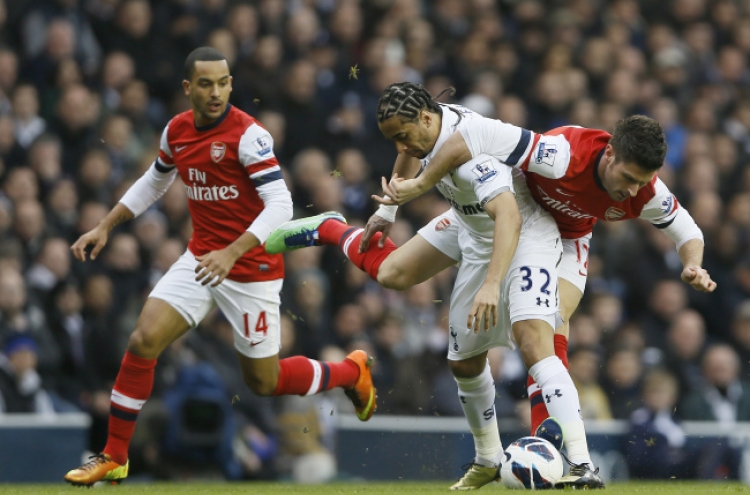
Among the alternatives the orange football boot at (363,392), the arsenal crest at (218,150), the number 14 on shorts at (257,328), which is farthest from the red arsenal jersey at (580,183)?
the orange football boot at (363,392)

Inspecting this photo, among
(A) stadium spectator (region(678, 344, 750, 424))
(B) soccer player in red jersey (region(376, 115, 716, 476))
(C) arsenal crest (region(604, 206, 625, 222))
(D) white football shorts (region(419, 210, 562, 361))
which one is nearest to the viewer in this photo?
(B) soccer player in red jersey (region(376, 115, 716, 476))

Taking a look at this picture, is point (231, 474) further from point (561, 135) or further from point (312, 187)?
point (561, 135)

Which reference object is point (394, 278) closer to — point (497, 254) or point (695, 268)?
point (497, 254)

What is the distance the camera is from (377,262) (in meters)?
7.08

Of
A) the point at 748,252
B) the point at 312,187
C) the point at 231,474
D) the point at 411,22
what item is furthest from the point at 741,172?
the point at 231,474

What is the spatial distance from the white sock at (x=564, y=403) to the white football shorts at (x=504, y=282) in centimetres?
29

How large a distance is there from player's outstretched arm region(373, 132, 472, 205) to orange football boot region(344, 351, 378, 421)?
2086 millimetres

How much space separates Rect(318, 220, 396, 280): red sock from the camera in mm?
7102

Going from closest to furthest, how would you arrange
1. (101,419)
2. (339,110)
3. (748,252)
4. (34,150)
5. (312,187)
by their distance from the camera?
(101,419)
(34,150)
(312,187)
(339,110)
(748,252)

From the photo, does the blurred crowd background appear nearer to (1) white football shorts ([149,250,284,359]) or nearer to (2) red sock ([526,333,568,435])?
(1) white football shorts ([149,250,284,359])

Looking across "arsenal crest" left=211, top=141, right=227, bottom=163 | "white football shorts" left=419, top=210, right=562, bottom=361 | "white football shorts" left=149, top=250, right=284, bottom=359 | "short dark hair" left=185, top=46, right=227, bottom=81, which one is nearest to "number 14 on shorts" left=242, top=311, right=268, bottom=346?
"white football shorts" left=149, top=250, right=284, bottom=359

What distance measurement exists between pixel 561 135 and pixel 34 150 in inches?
186

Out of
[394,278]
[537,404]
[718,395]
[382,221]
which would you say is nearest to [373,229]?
[382,221]

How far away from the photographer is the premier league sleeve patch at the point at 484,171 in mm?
6164
